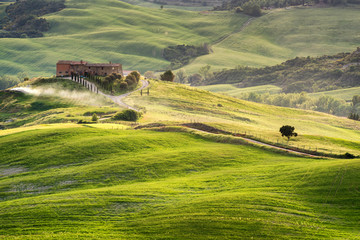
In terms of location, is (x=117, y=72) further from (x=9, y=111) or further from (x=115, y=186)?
(x=115, y=186)

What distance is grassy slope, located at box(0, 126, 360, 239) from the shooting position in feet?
121

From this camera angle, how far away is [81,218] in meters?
40.2

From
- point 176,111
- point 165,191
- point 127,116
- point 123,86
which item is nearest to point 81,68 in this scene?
point 123,86

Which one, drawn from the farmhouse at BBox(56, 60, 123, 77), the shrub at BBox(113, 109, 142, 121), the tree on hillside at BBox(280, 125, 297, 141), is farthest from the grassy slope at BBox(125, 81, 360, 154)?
the tree on hillside at BBox(280, 125, 297, 141)

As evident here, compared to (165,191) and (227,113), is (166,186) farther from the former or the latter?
(227,113)

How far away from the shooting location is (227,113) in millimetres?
126312

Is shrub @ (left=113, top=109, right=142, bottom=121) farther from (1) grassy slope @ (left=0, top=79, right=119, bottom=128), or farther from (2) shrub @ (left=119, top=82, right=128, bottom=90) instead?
(2) shrub @ (left=119, top=82, right=128, bottom=90)

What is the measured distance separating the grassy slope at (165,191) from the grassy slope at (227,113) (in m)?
35.9

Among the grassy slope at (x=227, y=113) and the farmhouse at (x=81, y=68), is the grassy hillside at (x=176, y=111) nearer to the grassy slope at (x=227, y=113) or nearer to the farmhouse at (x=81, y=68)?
the grassy slope at (x=227, y=113)

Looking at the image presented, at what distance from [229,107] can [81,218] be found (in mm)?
101529

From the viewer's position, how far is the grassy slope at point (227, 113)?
113 meters

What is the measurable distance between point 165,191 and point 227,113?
267ft

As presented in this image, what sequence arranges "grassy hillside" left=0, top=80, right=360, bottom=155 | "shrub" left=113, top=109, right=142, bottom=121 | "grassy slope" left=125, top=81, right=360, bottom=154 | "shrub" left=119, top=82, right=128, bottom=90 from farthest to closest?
"shrub" left=119, top=82, right=128, bottom=90, "grassy slope" left=125, top=81, right=360, bottom=154, "grassy hillside" left=0, top=80, right=360, bottom=155, "shrub" left=113, top=109, right=142, bottom=121

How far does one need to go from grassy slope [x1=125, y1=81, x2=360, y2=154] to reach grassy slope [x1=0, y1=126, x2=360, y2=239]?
3594cm
